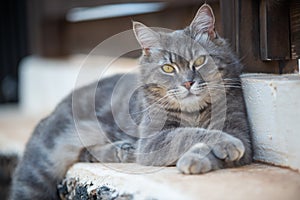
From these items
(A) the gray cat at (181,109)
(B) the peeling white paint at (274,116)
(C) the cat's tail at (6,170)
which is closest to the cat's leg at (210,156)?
(A) the gray cat at (181,109)

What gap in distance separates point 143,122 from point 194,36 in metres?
0.31

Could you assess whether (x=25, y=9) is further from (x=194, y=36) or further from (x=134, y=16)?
(x=194, y=36)

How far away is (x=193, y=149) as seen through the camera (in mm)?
1472

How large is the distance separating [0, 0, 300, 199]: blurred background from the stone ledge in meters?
0.42

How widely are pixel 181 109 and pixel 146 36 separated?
241 millimetres


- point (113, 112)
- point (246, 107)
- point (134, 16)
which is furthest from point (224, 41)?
point (134, 16)

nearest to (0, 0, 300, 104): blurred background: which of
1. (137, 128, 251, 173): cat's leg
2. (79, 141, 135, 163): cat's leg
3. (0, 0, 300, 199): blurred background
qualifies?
(0, 0, 300, 199): blurred background

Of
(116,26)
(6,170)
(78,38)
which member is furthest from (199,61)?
(78,38)

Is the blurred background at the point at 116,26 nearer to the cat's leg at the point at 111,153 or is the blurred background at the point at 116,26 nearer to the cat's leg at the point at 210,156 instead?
the cat's leg at the point at 210,156

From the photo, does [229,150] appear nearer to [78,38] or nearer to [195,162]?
[195,162]

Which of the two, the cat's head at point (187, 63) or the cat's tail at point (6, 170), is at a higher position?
the cat's head at point (187, 63)

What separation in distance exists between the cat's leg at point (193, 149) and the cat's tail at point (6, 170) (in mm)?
1260

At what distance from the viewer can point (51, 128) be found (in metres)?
2.00

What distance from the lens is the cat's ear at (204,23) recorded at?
1544 mm
